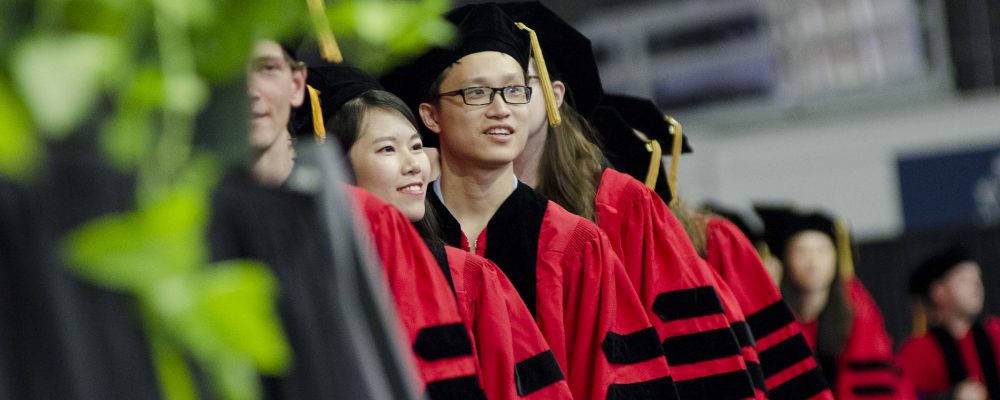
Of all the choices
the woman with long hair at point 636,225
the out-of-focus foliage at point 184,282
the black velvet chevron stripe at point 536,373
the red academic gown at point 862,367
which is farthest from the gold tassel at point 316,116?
the red academic gown at point 862,367

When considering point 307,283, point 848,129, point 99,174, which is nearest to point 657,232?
point 307,283

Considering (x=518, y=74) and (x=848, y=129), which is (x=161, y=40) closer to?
(x=518, y=74)

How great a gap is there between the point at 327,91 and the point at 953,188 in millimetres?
7602

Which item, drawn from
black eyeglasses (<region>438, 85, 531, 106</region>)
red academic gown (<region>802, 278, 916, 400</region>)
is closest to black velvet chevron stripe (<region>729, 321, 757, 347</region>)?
black eyeglasses (<region>438, 85, 531, 106</region>)

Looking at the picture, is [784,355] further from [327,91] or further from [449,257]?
[327,91]

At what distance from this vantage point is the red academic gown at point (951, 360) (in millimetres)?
7582

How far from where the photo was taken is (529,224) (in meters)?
3.23

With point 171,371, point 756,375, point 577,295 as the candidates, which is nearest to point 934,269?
point 756,375

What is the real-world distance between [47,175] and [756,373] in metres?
2.80

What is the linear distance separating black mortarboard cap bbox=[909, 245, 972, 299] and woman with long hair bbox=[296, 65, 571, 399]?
17.5 ft

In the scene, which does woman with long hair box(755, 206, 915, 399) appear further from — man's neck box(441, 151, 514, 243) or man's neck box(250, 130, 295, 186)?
man's neck box(250, 130, 295, 186)

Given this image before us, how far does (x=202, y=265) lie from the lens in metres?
1.11

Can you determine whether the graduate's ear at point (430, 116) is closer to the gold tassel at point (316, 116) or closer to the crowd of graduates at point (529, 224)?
the crowd of graduates at point (529, 224)

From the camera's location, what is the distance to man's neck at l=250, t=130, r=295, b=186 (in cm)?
230
